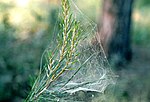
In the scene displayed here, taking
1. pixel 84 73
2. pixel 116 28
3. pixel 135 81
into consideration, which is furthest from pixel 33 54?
pixel 84 73

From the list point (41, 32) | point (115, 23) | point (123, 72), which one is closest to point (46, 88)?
point (123, 72)

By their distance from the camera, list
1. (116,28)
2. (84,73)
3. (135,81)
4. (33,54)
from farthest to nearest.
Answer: (116,28)
(33,54)
(135,81)
(84,73)

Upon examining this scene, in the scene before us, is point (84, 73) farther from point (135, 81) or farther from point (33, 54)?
point (33, 54)

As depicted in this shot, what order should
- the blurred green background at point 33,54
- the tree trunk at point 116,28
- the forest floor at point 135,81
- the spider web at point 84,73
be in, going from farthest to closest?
the tree trunk at point 116,28
the blurred green background at point 33,54
the forest floor at point 135,81
the spider web at point 84,73

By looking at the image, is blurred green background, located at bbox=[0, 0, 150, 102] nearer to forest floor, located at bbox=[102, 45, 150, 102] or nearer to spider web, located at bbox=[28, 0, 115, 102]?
forest floor, located at bbox=[102, 45, 150, 102]

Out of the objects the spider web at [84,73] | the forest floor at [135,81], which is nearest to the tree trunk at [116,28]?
the forest floor at [135,81]

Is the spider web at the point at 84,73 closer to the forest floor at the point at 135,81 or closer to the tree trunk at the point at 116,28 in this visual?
the forest floor at the point at 135,81

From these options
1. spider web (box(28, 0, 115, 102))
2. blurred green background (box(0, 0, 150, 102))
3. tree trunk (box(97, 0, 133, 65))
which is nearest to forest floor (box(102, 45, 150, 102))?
blurred green background (box(0, 0, 150, 102))
